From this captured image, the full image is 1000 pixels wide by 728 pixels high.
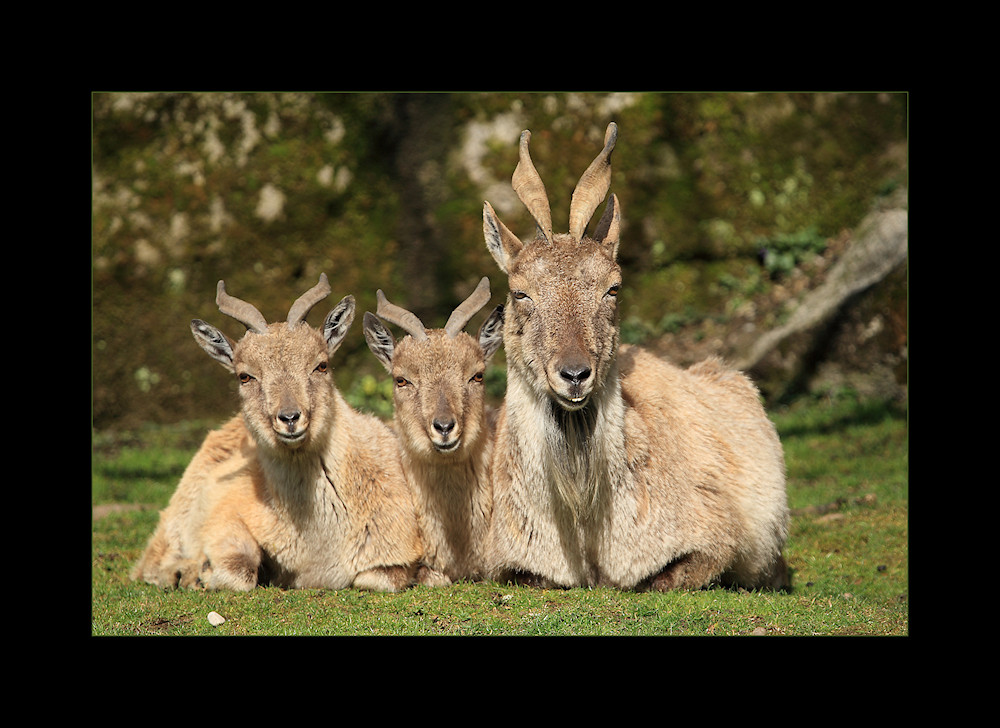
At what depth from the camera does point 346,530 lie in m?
9.51

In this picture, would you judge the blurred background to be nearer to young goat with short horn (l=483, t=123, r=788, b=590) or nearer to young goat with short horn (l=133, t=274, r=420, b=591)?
young goat with short horn (l=133, t=274, r=420, b=591)

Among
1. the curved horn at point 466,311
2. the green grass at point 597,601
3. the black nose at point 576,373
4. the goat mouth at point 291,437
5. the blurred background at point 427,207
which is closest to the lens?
the black nose at point 576,373

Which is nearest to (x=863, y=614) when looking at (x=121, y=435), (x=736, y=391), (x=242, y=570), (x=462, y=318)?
(x=736, y=391)

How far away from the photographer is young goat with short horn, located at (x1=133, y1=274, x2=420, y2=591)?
30.3 ft

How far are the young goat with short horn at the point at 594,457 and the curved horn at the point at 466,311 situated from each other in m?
0.85

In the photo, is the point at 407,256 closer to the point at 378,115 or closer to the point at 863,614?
the point at 378,115

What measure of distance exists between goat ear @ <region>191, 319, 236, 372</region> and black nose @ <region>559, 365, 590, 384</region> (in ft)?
11.3

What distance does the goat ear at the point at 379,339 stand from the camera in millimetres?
9734

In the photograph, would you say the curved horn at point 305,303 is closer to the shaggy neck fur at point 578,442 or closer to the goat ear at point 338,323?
the goat ear at point 338,323

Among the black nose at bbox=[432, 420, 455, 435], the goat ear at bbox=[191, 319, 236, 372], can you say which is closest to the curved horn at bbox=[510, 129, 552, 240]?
the black nose at bbox=[432, 420, 455, 435]

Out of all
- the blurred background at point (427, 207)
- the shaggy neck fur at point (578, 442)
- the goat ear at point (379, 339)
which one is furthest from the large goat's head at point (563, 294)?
the blurred background at point (427, 207)

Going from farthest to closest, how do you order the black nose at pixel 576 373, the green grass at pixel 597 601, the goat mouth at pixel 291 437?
the goat mouth at pixel 291 437, the green grass at pixel 597 601, the black nose at pixel 576 373

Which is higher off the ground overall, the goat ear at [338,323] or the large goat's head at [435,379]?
the goat ear at [338,323]

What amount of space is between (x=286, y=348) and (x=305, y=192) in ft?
29.1
